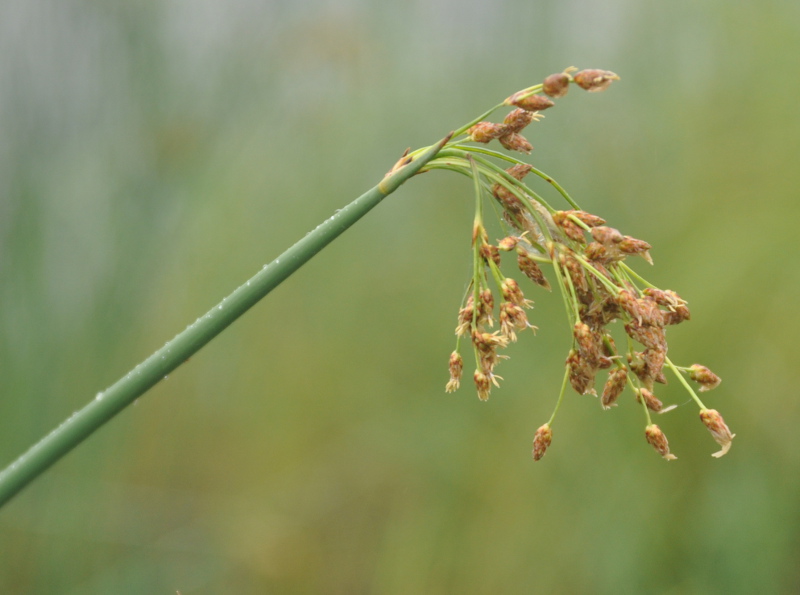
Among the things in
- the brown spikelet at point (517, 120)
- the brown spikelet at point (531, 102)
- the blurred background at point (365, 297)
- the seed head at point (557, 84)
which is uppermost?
the seed head at point (557, 84)

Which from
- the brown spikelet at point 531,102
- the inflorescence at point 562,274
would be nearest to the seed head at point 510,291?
the inflorescence at point 562,274

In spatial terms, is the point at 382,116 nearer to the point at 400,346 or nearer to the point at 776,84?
the point at 400,346

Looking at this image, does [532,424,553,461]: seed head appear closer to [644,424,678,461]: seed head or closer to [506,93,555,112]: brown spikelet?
[644,424,678,461]: seed head

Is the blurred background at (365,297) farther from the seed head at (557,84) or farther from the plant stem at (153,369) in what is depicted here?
the seed head at (557,84)

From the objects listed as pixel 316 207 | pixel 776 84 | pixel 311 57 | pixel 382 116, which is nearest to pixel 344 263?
pixel 316 207

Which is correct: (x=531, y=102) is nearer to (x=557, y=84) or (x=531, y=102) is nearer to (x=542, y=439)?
(x=557, y=84)

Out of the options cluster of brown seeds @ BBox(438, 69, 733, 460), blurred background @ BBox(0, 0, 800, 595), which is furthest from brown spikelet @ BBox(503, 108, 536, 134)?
blurred background @ BBox(0, 0, 800, 595)
